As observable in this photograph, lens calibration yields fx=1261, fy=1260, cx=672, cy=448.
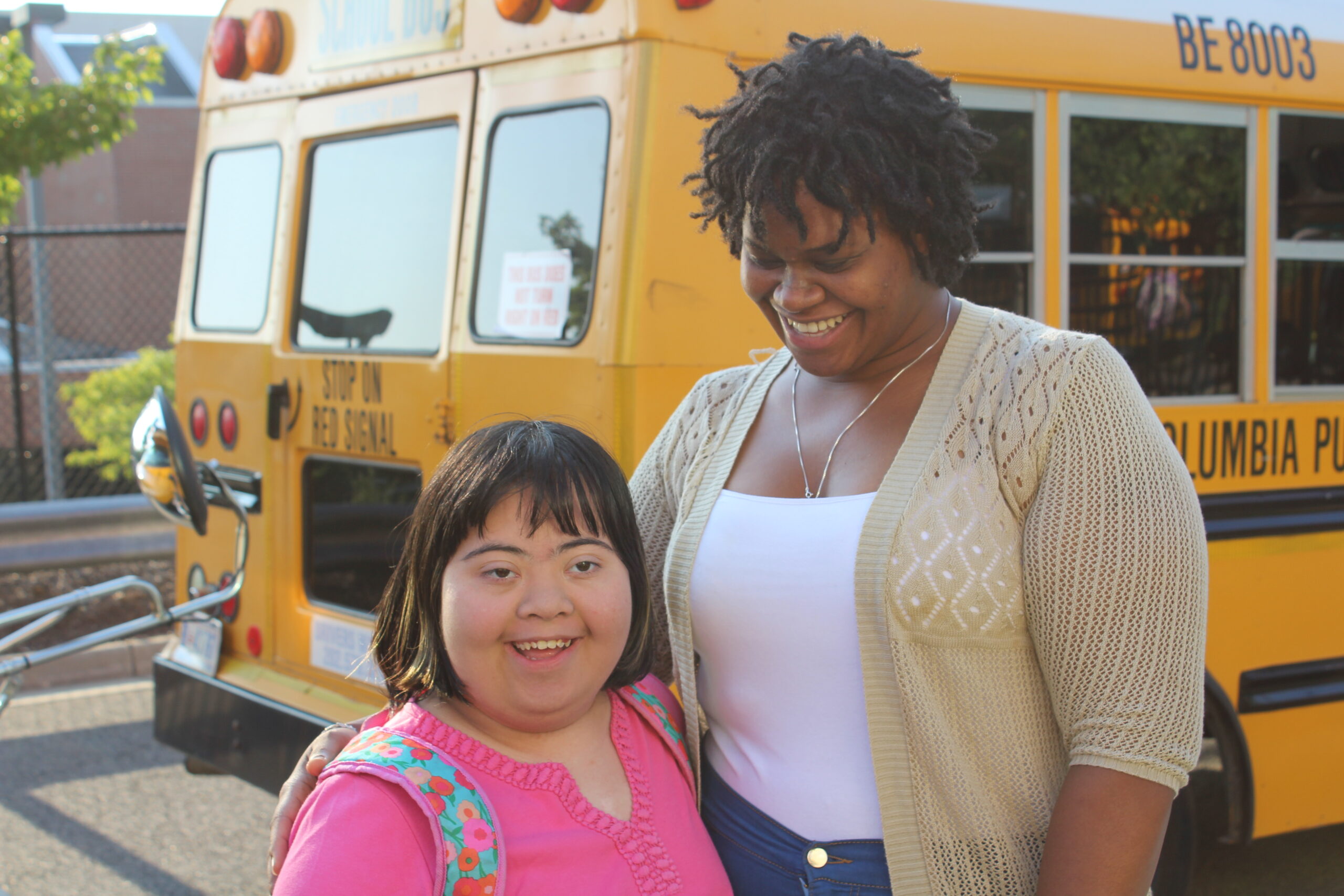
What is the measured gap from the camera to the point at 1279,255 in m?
3.28

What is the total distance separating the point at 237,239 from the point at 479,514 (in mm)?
2725

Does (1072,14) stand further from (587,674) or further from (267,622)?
(267,622)

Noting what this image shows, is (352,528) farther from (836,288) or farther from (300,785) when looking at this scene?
(836,288)

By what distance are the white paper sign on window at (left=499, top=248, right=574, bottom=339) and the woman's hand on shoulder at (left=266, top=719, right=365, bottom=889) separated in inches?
54.5

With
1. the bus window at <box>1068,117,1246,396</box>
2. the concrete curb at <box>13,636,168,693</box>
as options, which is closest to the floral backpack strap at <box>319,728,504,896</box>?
the bus window at <box>1068,117,1246,396</box>

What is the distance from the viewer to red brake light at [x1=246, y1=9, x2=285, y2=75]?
3559 millimetres

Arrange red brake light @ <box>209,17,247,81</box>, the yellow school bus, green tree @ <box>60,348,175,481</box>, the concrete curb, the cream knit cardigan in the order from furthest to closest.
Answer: green tree @ <box>60,348,175,481</box>
the concrete curb
red brake light @ <box>209,17,247,81</box>
the yellow school bus
the cream knit cardigan

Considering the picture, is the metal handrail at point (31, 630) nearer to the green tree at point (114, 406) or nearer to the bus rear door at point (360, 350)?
the bus rear door at point (360, 350)

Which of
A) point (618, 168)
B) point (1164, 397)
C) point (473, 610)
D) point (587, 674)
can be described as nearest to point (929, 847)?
point (587, 674)

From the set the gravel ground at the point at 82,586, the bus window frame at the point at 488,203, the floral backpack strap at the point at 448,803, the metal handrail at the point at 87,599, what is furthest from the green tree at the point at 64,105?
the floral backpack strap at the point at 448,803

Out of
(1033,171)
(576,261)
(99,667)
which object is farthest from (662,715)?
(99,667)

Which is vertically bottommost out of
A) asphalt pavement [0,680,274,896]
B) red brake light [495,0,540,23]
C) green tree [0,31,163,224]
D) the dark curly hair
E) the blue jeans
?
asphalt pavement [0,680,274,896]

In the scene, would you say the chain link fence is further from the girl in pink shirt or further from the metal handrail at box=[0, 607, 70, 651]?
the girl in pink shirt

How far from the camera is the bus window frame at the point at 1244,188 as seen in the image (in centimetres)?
303
